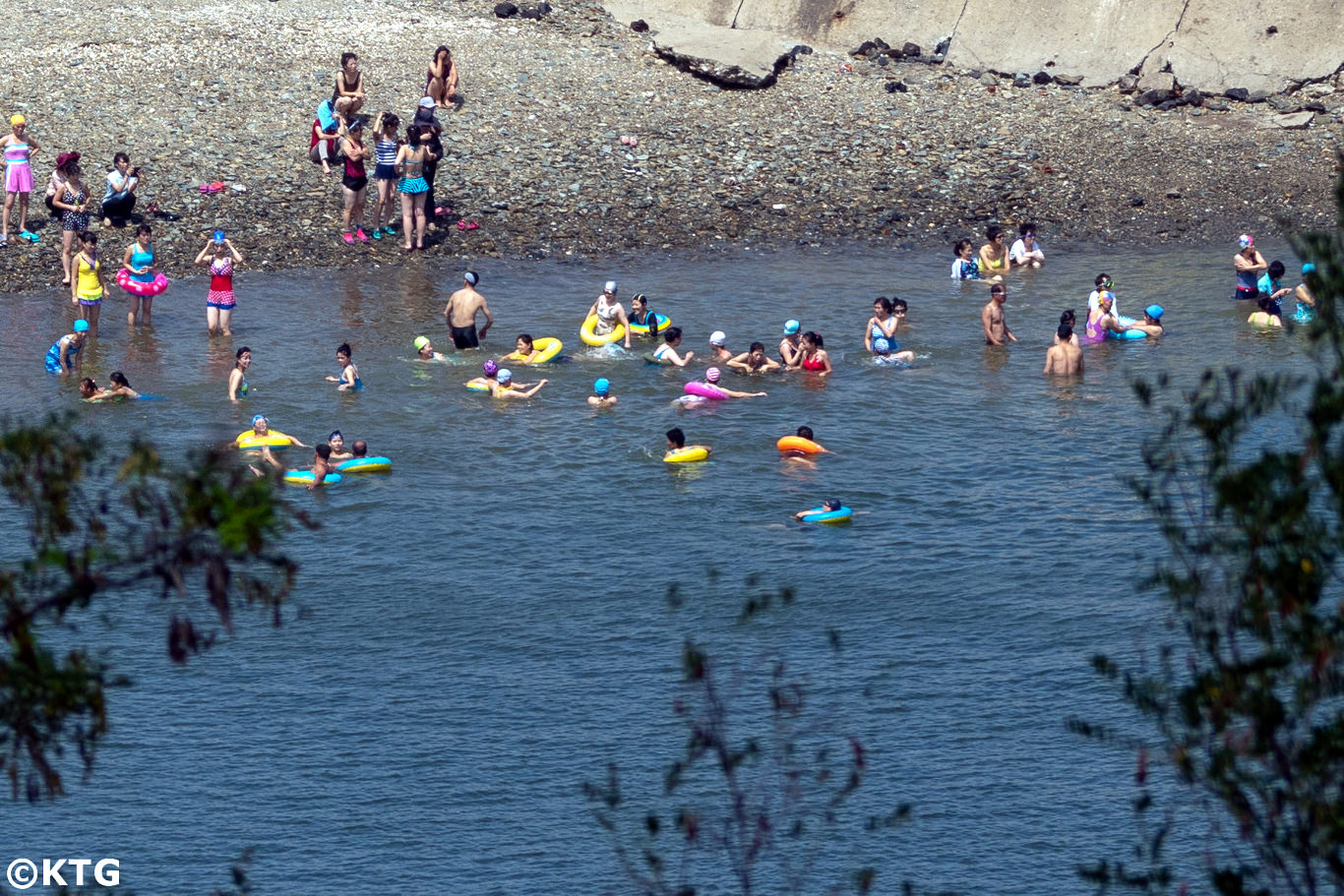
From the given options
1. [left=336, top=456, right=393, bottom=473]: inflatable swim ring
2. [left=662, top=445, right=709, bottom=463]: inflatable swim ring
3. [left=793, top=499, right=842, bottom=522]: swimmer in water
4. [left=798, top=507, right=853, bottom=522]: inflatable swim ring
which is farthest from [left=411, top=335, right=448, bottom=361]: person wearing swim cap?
[left=798, top=507, right=853, bottom=522]: inflatable swim ring

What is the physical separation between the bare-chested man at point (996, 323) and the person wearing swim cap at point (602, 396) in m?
5.78

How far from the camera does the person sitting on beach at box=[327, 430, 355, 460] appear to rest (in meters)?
18.4

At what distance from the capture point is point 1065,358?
22.1m

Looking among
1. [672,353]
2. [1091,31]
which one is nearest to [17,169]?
[672,353]

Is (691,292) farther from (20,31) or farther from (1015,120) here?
(20,31)

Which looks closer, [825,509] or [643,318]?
[825,509]

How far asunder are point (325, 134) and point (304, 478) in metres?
11.2

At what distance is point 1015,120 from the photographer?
31578 millimetres

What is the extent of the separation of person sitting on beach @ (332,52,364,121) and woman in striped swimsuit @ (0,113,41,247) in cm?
499

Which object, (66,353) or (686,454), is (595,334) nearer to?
(686,454)

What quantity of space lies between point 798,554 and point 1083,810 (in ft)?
16.9

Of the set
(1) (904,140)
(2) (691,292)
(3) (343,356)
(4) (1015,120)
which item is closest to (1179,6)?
→ (4) (1015,120)

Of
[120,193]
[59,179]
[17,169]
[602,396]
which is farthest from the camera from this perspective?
[120,193]

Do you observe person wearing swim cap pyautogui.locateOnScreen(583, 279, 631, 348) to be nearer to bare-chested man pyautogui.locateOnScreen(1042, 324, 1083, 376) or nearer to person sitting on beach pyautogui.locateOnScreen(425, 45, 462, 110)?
bare-chested man pyautogui.locateOnScreen(1042, 324, 1083, 376)
